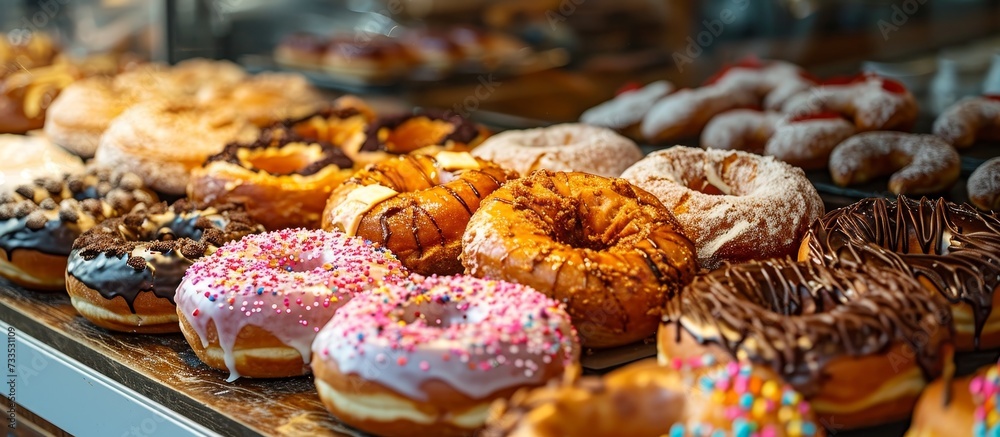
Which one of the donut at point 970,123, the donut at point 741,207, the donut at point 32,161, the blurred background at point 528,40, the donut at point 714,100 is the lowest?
the blurred background at point 528,40

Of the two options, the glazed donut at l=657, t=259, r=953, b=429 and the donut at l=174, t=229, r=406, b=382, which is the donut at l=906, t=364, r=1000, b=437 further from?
the donut at l=174, t=229, r=406, b=382

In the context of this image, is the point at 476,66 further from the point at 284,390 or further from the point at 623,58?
the point at 284,390

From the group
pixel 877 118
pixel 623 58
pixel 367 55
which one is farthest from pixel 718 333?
pixel 623 58

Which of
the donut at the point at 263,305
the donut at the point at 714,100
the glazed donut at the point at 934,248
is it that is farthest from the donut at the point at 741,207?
the donut at the point at 714,100

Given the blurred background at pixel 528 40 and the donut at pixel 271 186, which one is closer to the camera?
the donut at pixel 271 186

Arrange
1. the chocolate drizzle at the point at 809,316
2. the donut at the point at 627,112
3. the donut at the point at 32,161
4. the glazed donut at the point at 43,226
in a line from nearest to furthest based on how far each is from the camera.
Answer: the chocolate drizzle at the point at 809,316
the glazed donut at the point at 43,226
the donut at the point at 32,161
the donut at the point at 627,112

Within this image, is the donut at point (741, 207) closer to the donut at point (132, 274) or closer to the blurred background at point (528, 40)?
the donut at point (132, 274)

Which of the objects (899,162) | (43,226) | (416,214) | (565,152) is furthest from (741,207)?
(43,226)

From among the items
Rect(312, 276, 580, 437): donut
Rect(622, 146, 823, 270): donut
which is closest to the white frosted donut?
Rect(622, 146, 823, 270): donut
